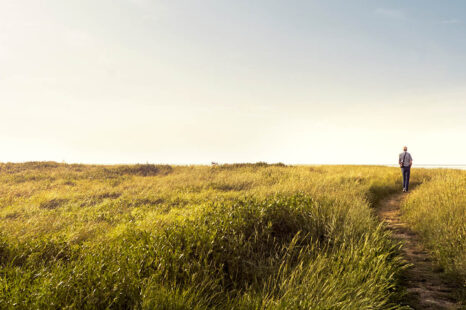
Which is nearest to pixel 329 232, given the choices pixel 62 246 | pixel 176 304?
pixel 176 304

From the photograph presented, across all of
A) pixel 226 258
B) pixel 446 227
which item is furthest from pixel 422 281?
pixel 226 258

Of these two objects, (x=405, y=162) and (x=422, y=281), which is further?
(x=405, y=162)

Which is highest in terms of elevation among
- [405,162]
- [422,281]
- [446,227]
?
[405,162]

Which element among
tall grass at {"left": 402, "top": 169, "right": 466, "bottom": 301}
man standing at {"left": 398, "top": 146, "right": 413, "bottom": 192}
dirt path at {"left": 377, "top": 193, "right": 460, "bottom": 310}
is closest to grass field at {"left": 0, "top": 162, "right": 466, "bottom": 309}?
tall grass at {"left": 402, "top": 169, "right": 466, "bottom": 301}

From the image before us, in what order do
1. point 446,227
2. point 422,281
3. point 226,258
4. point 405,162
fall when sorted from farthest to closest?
point 405,162
point 446,227
point 422,281
point 226,258

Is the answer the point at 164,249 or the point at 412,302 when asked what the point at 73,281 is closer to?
the point at 164,249

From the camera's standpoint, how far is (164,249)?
4.35 m

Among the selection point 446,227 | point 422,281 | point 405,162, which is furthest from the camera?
point 405,162

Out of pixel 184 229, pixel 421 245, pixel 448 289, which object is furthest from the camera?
pixel 421 245

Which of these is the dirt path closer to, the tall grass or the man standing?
the tall grass

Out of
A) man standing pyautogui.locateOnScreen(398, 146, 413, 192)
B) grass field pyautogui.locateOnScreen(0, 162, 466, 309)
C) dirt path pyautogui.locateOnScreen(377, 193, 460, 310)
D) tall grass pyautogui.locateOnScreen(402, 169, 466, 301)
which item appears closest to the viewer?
grass field pyautogui.locateOnScreen(0, 162, 466, 309)

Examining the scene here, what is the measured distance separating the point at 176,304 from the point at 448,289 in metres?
4.63

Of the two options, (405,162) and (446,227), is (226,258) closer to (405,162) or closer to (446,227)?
(446,227)

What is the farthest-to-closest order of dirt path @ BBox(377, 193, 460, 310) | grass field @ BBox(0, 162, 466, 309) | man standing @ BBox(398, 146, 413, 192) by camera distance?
man standing @ BBox(398, 146, 413, 192), dirt path @ BBox(377, 193, 460, 310), grass field @ BBox(0, 162, 466, 309)
